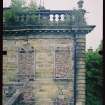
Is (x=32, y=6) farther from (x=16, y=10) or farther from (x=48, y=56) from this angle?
(x=48, y=56)

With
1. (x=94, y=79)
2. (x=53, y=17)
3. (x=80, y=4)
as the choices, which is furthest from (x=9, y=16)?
(x=94, y=79)

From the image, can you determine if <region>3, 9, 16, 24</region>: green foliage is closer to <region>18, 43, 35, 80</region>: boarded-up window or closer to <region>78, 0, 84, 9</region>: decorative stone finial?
<region>18, 43, 35, 80</region>: boarded-up window

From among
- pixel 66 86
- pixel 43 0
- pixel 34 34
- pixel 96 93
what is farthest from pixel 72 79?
pixel 43 0

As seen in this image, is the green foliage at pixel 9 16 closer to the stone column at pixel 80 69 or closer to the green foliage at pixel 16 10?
the green foliage at pixel 16 10

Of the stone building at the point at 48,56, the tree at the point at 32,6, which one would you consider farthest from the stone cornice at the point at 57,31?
the tree at the point at 32,6

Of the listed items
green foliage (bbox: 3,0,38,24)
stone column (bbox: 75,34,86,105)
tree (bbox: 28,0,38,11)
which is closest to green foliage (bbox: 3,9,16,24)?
green foliage (bbox: 3,0,38,24)

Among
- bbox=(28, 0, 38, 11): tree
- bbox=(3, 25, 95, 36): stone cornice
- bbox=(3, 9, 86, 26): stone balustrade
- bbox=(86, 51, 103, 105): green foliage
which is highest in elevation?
bbox=(28, 0, 38, 11): tree

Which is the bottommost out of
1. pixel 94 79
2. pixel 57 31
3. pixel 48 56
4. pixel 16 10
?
pixel 94 79

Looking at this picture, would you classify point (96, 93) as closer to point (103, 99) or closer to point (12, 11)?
point (103, 99)
